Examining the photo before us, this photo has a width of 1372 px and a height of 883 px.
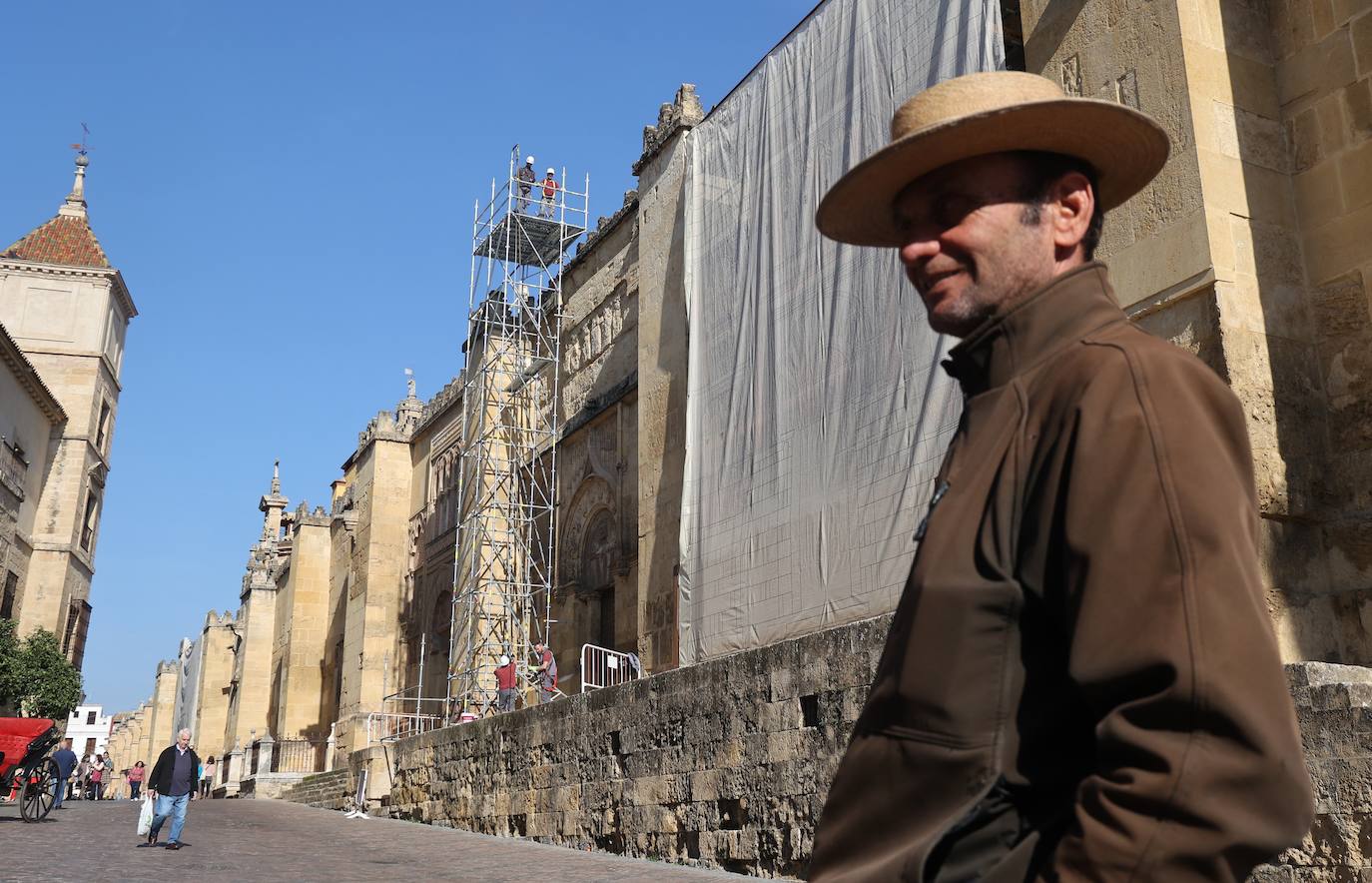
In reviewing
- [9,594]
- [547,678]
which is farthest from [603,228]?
[9,594]

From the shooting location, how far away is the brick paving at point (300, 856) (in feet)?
30.3

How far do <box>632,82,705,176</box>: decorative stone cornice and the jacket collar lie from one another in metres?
14.8

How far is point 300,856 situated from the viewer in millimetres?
11344

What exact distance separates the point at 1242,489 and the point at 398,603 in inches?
1129

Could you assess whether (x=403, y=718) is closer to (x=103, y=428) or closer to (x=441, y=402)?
(x=441, y=402)

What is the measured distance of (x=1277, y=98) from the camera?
8086 millimetres

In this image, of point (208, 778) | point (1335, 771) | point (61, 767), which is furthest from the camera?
point (208, 778)

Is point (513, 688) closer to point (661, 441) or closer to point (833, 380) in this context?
point (661, 441)

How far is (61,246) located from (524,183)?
872 inches

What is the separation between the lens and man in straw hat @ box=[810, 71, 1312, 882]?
1156mm

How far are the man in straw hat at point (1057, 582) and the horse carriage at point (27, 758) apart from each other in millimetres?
16489

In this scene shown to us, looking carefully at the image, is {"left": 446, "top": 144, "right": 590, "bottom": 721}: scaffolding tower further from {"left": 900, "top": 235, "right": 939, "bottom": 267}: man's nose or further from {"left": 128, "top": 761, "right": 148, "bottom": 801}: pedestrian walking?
{"left": 900, "top": 235, "right": 939, "bottom": 267}: man's nose

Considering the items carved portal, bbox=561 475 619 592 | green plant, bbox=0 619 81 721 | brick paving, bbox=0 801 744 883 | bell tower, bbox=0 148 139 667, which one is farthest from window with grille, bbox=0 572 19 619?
carved portal, bbox=561 475 619 592

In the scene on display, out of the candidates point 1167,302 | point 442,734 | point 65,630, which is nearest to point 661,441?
point 442,734
